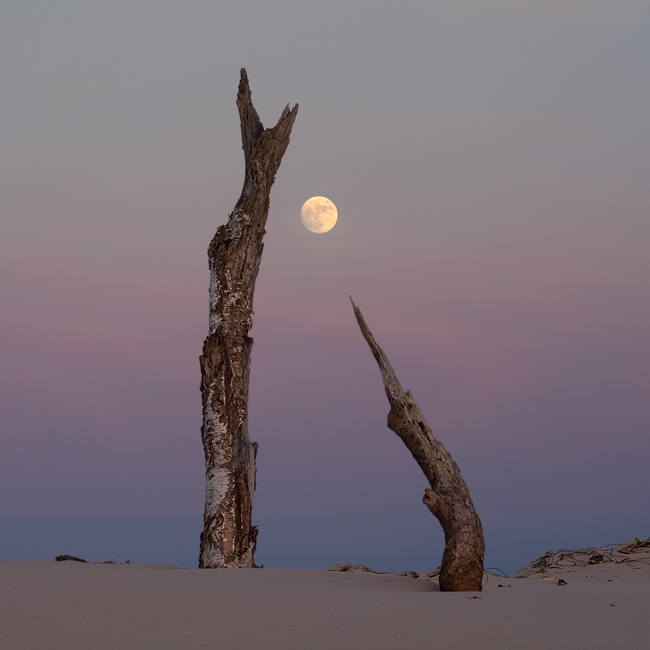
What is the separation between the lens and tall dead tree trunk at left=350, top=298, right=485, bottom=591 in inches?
317

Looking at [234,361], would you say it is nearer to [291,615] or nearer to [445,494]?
[445,494]

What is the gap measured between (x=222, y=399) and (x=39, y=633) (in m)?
5.83

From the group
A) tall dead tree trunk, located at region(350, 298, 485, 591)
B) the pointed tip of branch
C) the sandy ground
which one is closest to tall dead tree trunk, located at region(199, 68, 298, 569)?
the pointed tip of branch

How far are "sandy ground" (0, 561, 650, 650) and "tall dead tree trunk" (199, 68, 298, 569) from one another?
2503 millimetres

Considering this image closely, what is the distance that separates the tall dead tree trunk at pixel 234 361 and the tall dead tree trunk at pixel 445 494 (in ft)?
9.44

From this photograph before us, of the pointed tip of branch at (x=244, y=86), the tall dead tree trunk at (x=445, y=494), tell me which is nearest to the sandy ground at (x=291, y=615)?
the tall dead tree trunk at (x=445, y=494)

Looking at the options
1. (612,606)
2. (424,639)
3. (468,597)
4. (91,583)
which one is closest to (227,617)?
(424,639)

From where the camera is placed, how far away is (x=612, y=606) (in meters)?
6.75

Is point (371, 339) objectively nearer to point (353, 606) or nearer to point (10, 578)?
point (353, 606)

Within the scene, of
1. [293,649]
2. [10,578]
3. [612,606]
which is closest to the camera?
[293,649]

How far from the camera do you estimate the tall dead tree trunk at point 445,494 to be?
8.05 m

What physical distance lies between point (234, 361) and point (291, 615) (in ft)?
18.2

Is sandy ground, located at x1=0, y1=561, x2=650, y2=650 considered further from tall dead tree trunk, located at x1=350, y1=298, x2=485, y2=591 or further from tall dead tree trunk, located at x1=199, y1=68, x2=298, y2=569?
tall dead tree trunk, located at x1=199, y1=68, x2=298, y2=569

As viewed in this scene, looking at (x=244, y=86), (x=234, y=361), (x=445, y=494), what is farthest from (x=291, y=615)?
(x=244, y=86)
